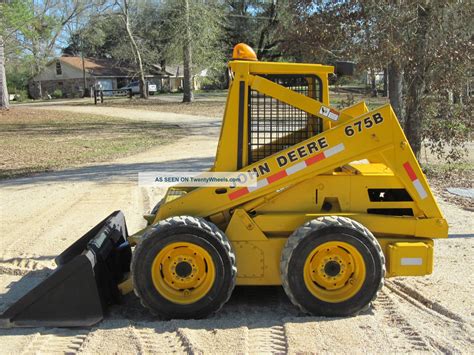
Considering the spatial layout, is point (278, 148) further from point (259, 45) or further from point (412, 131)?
point (259, 45)

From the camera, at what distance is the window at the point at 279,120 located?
467 centimetres

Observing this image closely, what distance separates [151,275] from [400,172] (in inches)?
88.1

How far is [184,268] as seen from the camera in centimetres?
438

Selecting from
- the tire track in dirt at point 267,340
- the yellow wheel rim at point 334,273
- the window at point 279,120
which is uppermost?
the window at point 279,120

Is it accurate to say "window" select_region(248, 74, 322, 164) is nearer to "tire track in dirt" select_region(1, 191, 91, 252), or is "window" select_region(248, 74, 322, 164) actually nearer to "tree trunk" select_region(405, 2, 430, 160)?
"tire track in dirt" select_region(1, 191, 91, 252)

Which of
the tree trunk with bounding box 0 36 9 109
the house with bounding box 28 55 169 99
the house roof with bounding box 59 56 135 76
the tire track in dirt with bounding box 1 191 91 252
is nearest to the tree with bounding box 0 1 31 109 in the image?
the tree trunk with bounding box 0 36 9 109

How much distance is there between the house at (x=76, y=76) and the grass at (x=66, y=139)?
1605 inches

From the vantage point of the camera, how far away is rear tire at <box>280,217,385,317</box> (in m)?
4.32

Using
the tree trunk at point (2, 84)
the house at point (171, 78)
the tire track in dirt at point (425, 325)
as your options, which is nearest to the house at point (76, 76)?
the house at point (171, 78)

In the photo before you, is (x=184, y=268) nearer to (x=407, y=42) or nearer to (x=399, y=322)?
(x=399, y=322)

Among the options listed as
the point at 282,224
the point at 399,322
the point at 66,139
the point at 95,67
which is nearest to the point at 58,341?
the point at 282,224

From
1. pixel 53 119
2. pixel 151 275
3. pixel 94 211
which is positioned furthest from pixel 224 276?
pixel 53 119

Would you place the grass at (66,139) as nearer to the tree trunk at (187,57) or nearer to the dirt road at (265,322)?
the dirt road at (265,322)

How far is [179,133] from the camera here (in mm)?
21203
